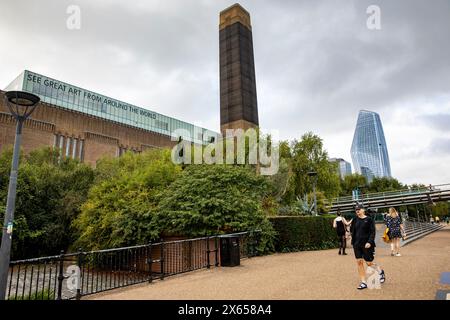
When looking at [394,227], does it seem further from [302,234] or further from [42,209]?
[42,209]

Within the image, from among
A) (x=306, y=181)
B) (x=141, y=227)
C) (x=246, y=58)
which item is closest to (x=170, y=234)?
(x=141, y=227)

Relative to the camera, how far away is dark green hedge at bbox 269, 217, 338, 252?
53.0 ft

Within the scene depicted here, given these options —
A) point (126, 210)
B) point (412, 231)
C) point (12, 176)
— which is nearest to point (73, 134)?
point (126, 210)

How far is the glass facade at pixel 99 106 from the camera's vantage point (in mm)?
60625

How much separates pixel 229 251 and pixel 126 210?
7.17 metres

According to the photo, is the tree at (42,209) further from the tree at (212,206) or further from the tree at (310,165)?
the tree at (310,165)

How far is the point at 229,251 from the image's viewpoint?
1118 centimetres

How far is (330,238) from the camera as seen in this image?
1816 cm

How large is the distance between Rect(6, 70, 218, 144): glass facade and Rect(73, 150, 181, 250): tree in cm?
4909

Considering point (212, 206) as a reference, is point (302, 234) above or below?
below

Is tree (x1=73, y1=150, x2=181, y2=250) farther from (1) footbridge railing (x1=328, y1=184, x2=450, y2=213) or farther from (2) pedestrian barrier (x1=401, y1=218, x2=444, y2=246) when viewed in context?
(1) footbridge railing (x1=328, y1=184, x2=450, y2=213)

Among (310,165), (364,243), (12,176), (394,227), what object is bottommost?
(364,243)
